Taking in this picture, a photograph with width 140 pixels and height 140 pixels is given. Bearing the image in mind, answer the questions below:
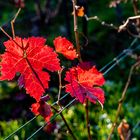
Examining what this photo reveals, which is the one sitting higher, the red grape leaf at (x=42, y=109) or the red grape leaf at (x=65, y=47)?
the red grape leaf at (x=65, y=47)

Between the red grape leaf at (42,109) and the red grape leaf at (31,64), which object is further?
the red grape leaf at (42,109)

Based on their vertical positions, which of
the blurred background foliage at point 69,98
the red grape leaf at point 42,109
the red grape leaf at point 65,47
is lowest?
the blurred background foliage at point 69,98

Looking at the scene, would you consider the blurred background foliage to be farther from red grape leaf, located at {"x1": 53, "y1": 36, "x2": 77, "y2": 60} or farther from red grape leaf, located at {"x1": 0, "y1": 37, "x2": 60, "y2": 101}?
red grape leaf, located at {"x1": 0, "y1": 37, "x2": 60, "y2": 101}

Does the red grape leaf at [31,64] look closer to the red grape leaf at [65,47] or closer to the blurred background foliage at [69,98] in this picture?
the red grape leaf at [65,47]

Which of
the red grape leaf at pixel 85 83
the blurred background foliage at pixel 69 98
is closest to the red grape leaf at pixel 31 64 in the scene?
the red grape leaf at pixel 85 83

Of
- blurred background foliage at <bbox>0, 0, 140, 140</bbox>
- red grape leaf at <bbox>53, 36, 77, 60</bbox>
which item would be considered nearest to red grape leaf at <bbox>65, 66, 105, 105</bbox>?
red grape leaf at <bbox>53, 36, 77, 60</bbox>
